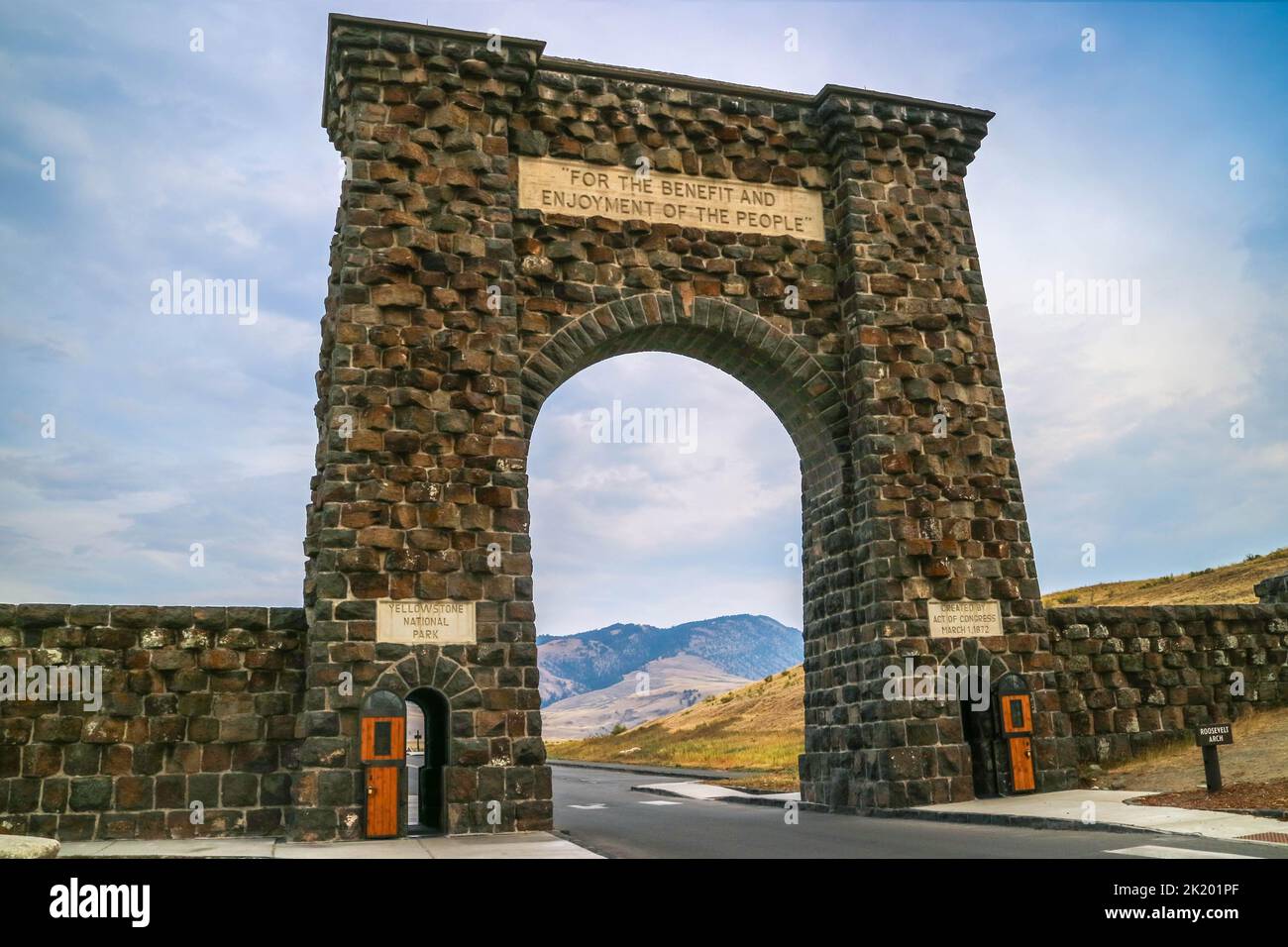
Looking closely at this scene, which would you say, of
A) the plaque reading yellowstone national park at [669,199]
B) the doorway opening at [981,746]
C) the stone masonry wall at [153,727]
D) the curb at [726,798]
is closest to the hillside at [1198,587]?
the curb at [726,798]

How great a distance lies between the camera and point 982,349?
673 inches

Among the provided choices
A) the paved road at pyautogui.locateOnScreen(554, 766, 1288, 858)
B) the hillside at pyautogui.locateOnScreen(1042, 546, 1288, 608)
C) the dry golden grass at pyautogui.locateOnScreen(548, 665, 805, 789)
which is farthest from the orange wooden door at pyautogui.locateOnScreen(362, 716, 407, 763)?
the hillside at pyautogui.locateOnScreen(1042, 546, 1288, 608)

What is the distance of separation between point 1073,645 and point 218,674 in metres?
12.0

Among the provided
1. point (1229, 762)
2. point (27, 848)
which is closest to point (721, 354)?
point (1229, 762)

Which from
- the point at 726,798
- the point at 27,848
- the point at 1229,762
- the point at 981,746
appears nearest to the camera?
the point at 27,848

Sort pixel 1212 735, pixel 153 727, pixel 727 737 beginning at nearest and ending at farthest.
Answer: pixel 1212 735 → pixel 153 727 → pixel 727 737

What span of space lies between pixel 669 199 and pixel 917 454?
202 inches

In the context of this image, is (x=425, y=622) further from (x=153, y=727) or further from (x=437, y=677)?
(x=153, y=727)

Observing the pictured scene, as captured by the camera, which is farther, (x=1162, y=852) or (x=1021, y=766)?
(x=1021, y=766)

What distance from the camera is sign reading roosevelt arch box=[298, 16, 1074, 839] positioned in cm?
1328

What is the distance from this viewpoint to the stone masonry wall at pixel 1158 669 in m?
16.7

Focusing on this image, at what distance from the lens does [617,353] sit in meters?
16.5
